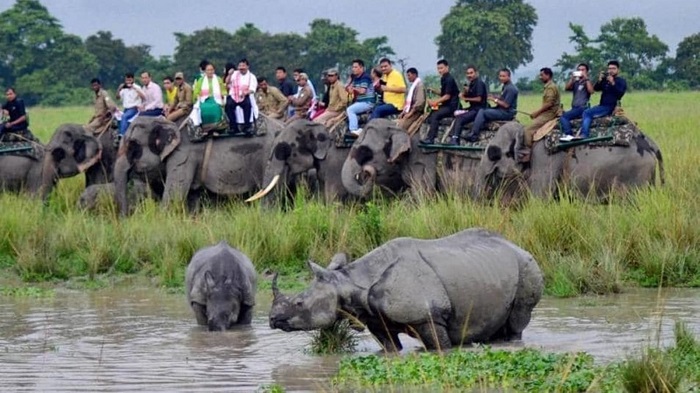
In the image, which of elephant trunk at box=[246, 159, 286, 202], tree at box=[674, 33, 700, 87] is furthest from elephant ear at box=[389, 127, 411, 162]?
tree at box=[674, 33, 700, 87]

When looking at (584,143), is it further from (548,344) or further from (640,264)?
(548,344)

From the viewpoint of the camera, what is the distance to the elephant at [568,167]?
926 inches

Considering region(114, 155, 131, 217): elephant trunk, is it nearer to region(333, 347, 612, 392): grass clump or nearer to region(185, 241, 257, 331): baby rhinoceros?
region(185, 241, 257, 331): baby rhinoceros

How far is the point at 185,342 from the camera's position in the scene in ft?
47.9

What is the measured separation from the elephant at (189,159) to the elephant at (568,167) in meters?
4.54

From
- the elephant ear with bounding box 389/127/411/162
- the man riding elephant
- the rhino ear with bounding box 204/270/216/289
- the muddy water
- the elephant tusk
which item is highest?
the man riding elephant

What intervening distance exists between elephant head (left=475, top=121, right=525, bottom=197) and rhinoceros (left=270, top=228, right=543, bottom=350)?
10085 millimetres

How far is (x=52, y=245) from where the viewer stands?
20734 millimetres

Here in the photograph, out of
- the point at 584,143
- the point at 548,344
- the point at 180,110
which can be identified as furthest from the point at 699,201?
the point at 180,110

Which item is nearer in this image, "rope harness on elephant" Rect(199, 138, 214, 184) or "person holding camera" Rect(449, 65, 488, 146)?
"person holding camera" Rect(449, 65, 488, 146)

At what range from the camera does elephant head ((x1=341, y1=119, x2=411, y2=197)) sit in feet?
82.7

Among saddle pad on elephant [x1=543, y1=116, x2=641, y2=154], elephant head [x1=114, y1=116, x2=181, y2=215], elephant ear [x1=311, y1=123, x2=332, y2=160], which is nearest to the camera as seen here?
saddle pad on elephant [x1=543, y1=116, x2=641, y2=154]

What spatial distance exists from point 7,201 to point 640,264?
32.5ft

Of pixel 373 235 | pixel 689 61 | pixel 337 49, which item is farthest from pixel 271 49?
pixel 373 235
